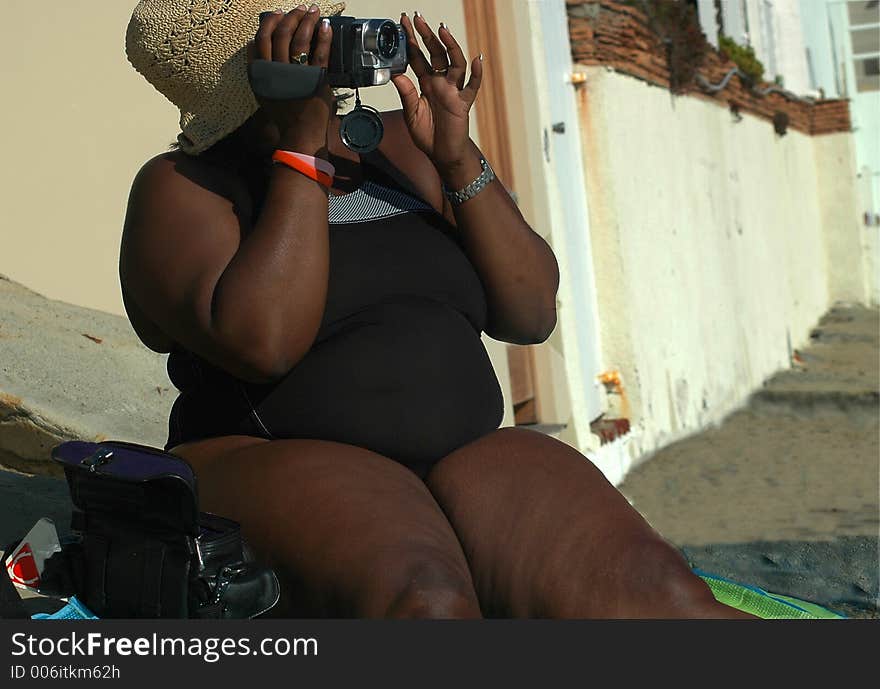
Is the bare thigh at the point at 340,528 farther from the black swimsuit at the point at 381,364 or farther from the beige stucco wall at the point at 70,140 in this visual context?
the beige stucco wall at the point at 70,140

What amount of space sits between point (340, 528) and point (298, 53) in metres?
0.66

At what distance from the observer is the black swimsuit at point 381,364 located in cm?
189

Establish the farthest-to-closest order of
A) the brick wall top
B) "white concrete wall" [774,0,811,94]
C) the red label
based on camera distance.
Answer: "white concrete wall" [774,0,811,94] < the brick wall top < the red label

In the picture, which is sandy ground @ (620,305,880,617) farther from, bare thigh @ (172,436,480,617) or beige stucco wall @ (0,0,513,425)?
bare thigh @ (172,436,480,617)

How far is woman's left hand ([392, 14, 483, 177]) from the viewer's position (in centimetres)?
201

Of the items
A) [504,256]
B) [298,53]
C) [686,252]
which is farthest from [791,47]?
[298,53]

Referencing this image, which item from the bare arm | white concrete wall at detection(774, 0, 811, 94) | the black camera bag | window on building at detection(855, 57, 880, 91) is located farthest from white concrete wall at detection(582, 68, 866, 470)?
the black camera bag

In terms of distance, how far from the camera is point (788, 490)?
6898 mm

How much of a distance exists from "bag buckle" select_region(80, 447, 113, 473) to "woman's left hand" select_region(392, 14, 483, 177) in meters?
0.67

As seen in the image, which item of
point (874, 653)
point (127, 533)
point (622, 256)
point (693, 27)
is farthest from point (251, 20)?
point (693, 27)

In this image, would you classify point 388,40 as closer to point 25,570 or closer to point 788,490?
point 25,570

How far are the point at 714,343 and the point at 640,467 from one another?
6.91 feet

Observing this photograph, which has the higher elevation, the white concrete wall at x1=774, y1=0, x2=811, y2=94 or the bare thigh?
the white concrete wall at x1=774, y1=0, x2=811, y2=94

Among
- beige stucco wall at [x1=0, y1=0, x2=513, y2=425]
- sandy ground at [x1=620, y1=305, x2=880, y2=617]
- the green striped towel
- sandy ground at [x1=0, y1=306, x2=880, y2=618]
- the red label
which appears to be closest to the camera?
the red label
